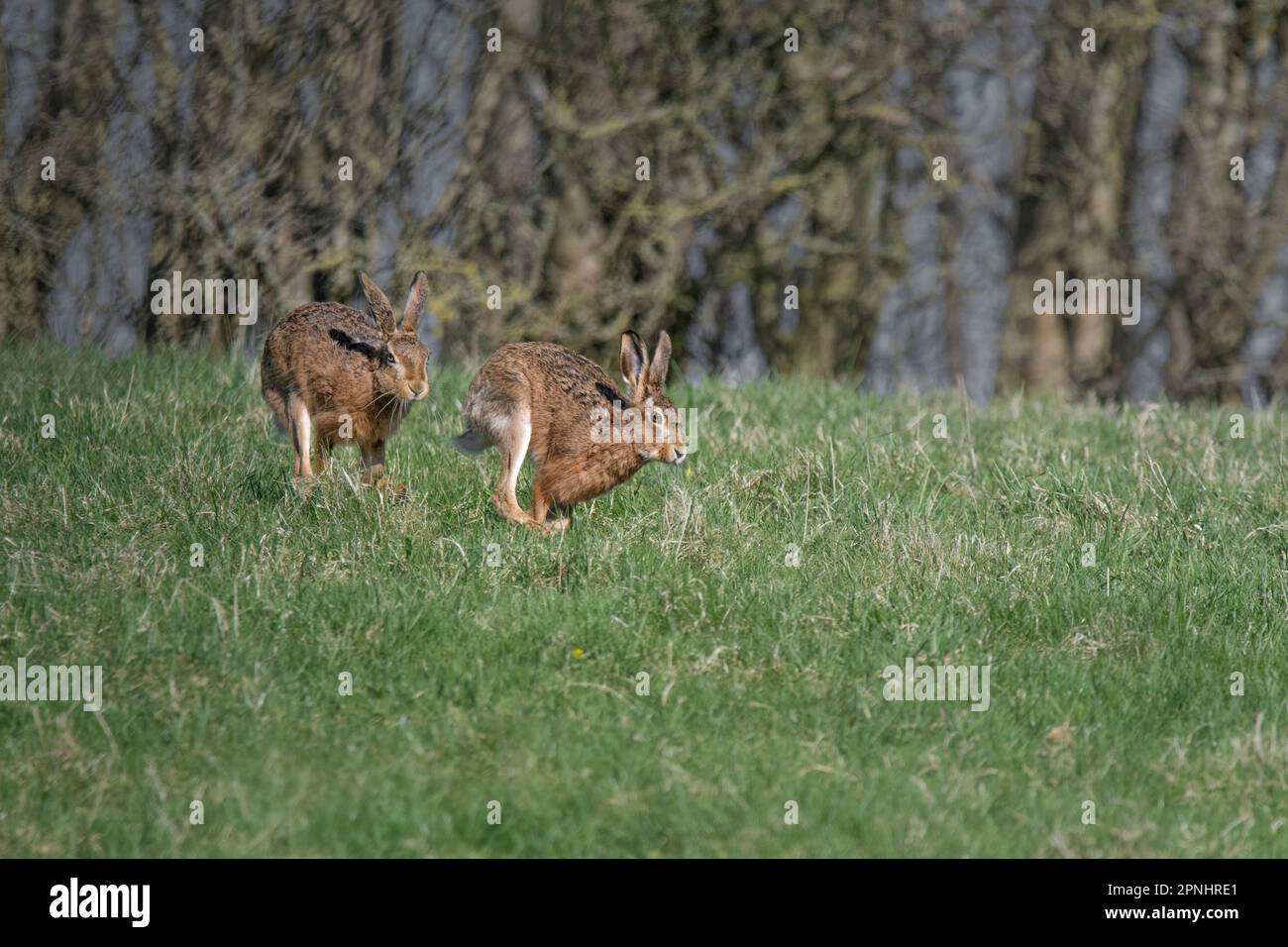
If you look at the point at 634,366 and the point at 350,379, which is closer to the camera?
the point at 634,366

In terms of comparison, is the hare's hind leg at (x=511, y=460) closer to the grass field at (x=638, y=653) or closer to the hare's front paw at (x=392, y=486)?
the grass field at (x=638, y=653)

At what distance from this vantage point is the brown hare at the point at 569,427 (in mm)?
8016

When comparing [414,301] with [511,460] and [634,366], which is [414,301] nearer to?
[511,460]

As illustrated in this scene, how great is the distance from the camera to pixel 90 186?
13156 millimetres

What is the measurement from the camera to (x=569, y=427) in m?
8.23

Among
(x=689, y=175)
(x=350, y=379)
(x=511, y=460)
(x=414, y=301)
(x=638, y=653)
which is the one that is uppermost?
(x=689, y=175)

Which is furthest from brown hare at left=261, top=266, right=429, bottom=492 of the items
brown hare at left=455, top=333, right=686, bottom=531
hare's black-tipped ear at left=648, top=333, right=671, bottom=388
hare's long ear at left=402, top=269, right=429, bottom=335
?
hare's black-tipped ear at left=648, top=333, right=671, bottom=388

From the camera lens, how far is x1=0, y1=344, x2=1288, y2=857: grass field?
5.47 m

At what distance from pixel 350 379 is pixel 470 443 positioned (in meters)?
0.72

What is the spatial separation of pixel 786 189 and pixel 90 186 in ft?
20.7

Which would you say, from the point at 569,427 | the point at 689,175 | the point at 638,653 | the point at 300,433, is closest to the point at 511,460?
the point at 569,427
